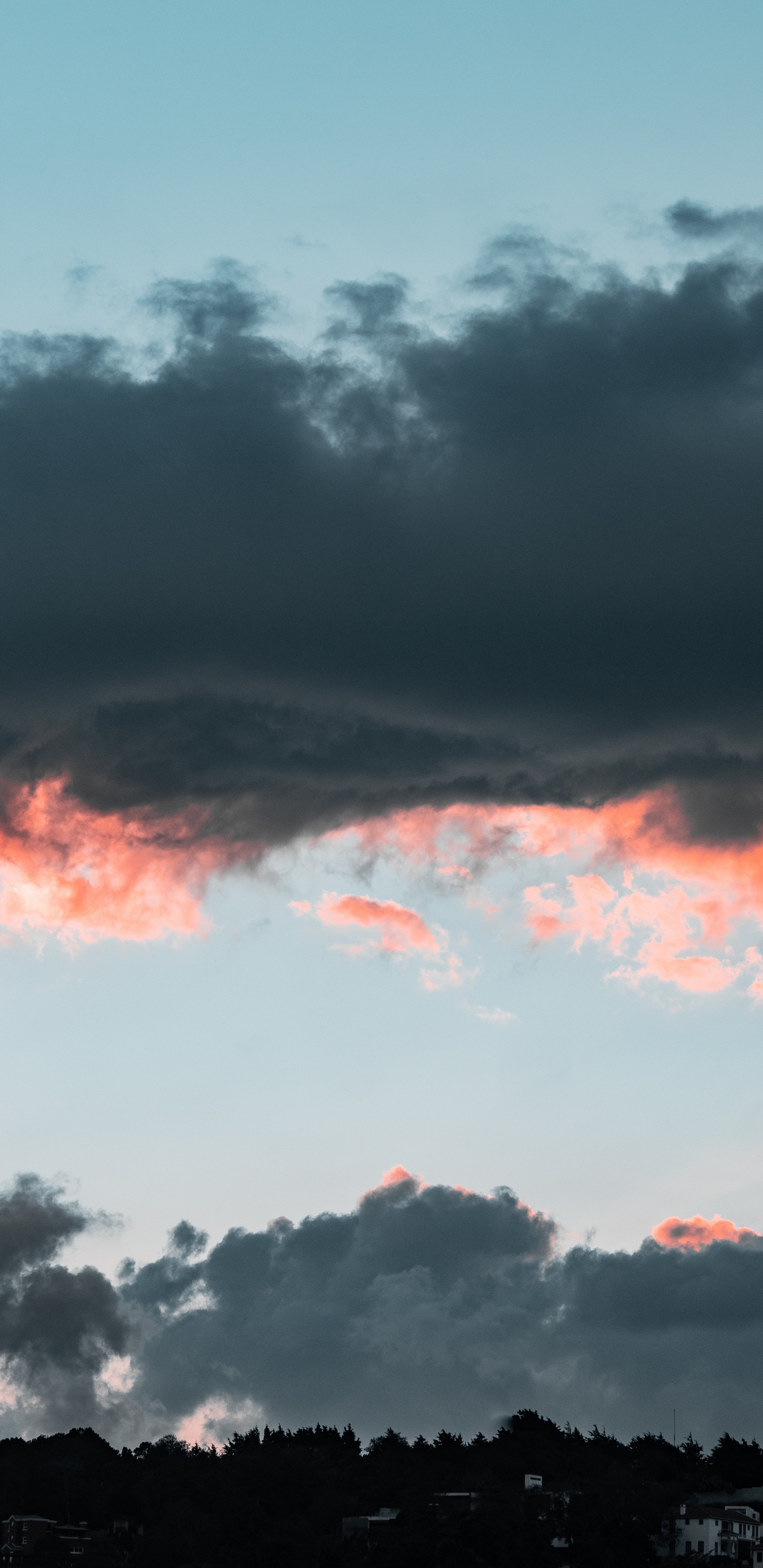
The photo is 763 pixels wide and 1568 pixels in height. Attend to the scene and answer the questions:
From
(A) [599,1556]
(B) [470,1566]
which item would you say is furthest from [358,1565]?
(A) [599,1556]

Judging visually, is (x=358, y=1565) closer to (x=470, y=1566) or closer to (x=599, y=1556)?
(x=470, y=1566)

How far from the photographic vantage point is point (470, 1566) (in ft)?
625

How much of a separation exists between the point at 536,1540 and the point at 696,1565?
19012mm

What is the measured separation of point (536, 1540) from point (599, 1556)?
760 centimetres

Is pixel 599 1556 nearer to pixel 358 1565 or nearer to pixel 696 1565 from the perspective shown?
pixel 696 1565

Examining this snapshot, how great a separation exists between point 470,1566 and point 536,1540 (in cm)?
1209

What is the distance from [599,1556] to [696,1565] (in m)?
11.5

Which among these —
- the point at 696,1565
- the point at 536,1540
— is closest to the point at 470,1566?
the point at 536,1540

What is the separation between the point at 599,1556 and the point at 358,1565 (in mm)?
28128

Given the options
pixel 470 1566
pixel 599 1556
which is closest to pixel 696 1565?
pixel 599 1556

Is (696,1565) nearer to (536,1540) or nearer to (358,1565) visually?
(536,1540)

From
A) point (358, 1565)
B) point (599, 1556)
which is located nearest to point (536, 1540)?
point (599, 1556)

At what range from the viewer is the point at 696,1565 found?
200 metres

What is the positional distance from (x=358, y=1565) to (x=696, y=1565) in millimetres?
39510
